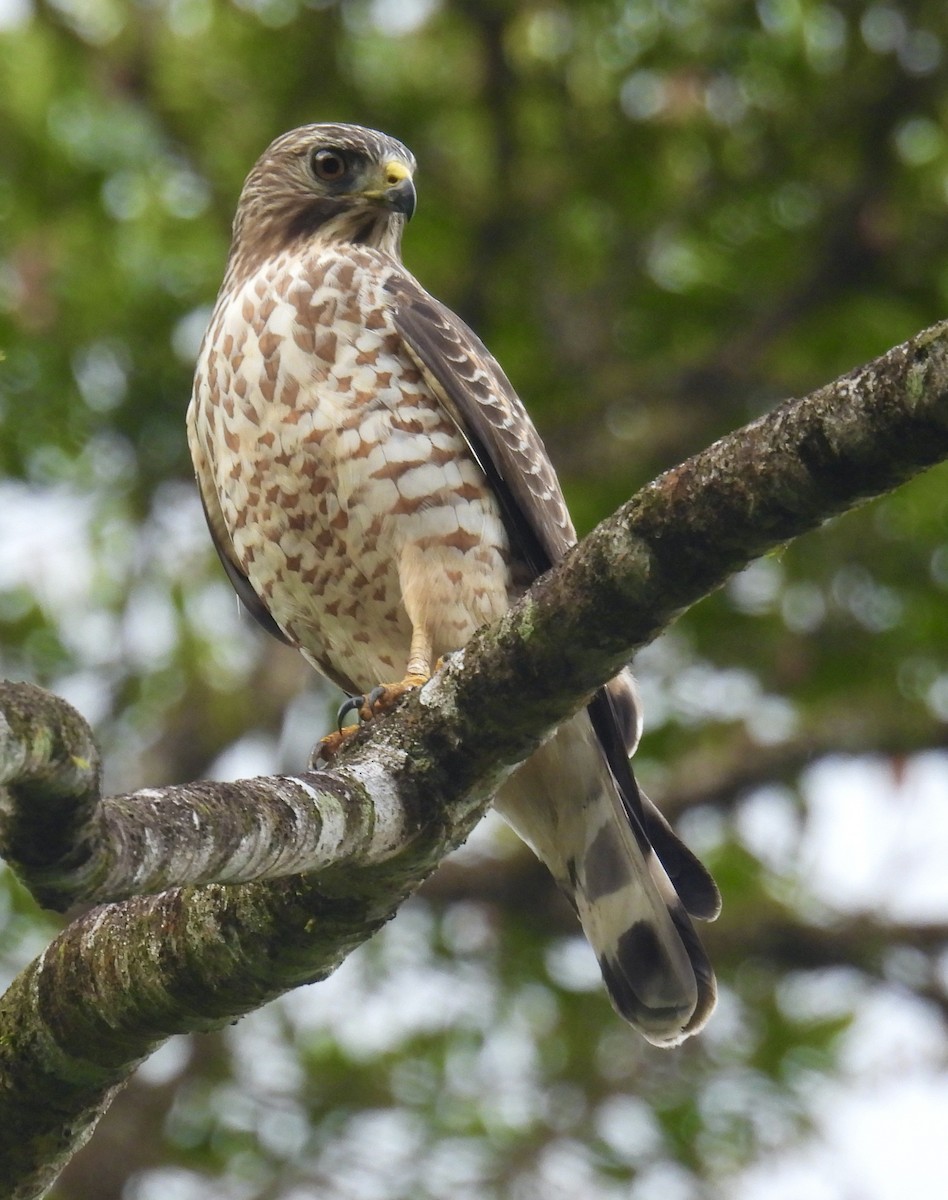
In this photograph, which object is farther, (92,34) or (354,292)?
(92,34)

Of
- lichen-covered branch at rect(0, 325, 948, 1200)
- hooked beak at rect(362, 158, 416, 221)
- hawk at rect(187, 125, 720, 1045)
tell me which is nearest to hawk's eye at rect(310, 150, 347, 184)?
hooked beak at rect(362, 158, 416, 221)

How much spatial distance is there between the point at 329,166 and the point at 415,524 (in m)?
1.67

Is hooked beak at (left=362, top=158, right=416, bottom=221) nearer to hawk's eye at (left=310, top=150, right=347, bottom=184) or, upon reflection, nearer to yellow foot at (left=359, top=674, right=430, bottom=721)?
hawk's eye at (left=310, top=150, right=347, bottom=184)

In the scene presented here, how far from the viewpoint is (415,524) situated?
433 centimetres

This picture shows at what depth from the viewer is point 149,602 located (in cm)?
866

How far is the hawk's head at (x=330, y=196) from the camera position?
5.30m

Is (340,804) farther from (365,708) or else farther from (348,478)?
(348,478)

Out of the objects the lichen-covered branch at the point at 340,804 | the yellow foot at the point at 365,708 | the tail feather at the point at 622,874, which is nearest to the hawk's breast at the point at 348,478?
the yellow foot at the point at 365,708

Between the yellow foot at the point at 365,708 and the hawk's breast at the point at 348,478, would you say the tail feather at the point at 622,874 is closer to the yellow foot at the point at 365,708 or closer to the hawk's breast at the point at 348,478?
the hawk's breast at the point at 348,478

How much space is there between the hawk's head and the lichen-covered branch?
2.24 m

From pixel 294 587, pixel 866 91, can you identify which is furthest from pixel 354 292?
pixel 866 91

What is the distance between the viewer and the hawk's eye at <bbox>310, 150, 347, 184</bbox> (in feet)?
17.9

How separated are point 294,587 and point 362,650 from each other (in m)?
0.25

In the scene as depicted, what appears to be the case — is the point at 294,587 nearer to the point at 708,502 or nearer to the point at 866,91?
the point at 708,502
